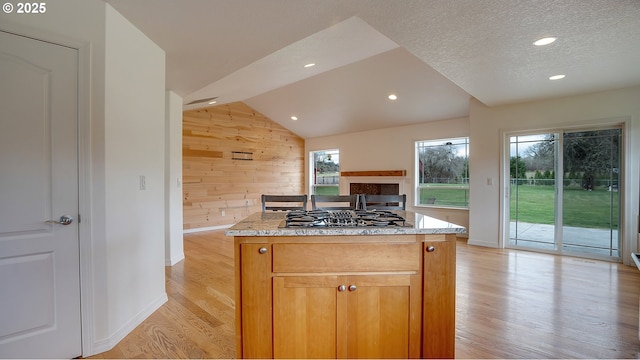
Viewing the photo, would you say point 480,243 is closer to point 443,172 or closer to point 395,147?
point 443,172

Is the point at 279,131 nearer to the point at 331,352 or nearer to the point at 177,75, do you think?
the point at 177,75

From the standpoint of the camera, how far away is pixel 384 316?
5.15 feet

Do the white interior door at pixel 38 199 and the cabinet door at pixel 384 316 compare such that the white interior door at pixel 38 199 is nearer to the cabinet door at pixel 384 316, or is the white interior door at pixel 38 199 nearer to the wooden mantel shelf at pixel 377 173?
the cabinet door at pixel 384 316

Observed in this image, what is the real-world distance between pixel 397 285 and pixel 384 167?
17.3ft

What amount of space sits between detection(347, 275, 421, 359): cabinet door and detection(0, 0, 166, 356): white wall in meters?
1.69

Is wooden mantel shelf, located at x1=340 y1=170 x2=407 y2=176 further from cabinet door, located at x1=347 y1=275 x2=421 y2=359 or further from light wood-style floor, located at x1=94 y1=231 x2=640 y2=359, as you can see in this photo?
cabinet door, located at x1=347 y1=275 x2=421 y2=359

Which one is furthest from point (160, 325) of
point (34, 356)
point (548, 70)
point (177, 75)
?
point (548, 70)

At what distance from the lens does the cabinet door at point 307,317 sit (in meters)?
1.54

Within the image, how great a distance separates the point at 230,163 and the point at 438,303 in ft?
19.5

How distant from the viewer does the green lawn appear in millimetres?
4055

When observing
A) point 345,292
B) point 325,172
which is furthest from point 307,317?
point 325,172

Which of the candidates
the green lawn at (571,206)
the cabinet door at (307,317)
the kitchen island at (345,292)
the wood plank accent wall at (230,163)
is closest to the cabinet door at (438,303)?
the kitchen island at (345,292)

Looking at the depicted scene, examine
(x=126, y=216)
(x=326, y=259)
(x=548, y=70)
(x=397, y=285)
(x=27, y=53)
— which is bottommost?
(x=397, y=285)

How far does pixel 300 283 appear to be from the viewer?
1544mm
